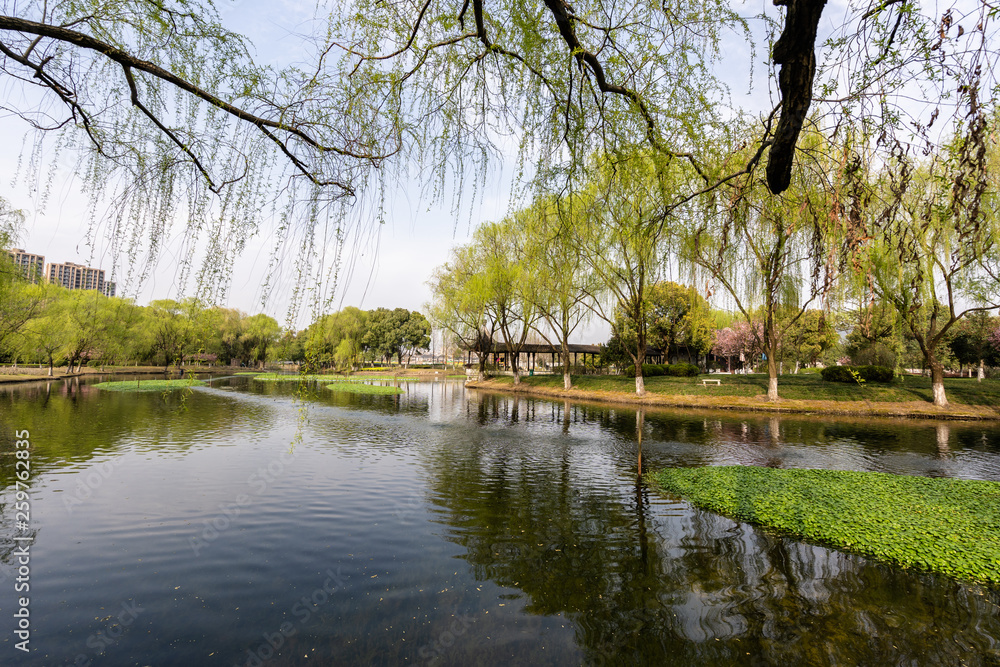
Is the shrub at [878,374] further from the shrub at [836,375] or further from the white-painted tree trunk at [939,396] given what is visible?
the white-painted tree trunk at [939,396]

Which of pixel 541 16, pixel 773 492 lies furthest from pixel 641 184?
pixel 773 492

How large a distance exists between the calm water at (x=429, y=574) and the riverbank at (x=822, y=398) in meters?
12.2

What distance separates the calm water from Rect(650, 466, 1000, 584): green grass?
1.89 ft

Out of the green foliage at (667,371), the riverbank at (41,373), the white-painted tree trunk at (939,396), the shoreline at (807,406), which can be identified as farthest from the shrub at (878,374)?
the riverbank at (41,373)

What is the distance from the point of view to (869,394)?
2364 cm

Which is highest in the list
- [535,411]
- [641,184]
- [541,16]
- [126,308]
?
[541,16]

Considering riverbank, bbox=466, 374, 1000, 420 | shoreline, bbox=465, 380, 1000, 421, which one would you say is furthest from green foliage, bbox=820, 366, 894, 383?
shoreline, bbox=465, 380, 1000, 421

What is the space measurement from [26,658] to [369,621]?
2.98 meters

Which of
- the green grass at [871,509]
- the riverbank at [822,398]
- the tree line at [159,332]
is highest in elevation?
the tree line at [159,332]

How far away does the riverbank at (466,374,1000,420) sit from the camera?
2181cm

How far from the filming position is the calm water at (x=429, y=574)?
418 cm

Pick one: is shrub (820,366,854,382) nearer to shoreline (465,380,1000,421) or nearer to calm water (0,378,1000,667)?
shoreline (465,380,1000,421)

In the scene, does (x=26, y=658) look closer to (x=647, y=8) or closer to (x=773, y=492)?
(x=647, y=8)

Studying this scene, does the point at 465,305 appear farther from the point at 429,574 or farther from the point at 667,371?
the point at 429,574
